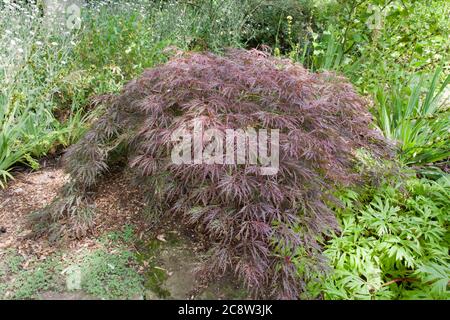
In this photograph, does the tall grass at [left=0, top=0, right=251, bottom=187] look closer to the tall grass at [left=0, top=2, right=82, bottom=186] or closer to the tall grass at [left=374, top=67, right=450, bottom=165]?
the tall grass at [left=0, top=2, right=82, bottom=186]

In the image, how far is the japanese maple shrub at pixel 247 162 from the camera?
6.90ft

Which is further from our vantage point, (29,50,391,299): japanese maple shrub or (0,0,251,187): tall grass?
(0,0,251,187): tall grass

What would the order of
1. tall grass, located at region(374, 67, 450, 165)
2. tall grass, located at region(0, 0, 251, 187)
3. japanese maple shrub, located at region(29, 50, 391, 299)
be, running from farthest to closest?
tall grass, located at region(0, 0, 251, 187)
tall grass, located at region(374, 67, 450, 165)
japanese maple shrub, located at region(29, 50, 391, 299)

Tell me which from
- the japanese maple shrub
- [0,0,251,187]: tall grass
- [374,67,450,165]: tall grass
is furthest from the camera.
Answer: [0,0,251,187]: tall grass

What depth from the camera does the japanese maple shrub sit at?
2104 millimetres

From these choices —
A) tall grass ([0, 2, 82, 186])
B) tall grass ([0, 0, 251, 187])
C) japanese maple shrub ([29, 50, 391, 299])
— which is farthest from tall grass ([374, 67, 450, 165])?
tall grass ([0, 2, 82, 186])

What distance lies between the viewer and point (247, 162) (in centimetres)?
216

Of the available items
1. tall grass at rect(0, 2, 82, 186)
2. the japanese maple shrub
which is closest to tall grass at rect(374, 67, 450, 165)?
the japanese maple shrub

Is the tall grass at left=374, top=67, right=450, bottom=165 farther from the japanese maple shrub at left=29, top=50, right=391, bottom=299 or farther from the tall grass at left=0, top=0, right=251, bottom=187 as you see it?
the tall grass at left=0, top=0, right=251, bottom=187

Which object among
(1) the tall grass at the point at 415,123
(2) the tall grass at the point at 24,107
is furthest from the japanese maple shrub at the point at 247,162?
(2) the tall grass at the point at 24,107

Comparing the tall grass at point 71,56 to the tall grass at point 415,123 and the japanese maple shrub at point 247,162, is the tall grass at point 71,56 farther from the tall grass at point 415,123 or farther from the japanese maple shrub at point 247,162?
the tall grass at point 415,123

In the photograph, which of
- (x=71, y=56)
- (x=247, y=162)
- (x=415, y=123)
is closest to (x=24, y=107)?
(x=71, y=56)
